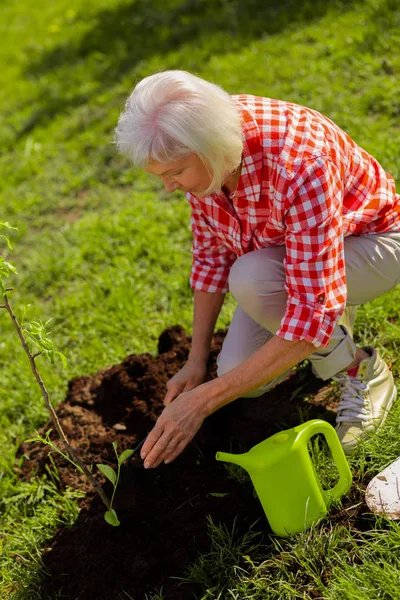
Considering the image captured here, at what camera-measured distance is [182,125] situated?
2105 mm

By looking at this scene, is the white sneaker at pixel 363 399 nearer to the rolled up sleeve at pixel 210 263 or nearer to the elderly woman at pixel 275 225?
the elderly woman at pixel 275 225

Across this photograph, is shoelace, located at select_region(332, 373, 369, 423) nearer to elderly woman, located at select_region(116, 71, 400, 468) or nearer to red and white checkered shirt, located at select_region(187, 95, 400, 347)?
elderly woman, located at select_region(116, 71, 400, 468)

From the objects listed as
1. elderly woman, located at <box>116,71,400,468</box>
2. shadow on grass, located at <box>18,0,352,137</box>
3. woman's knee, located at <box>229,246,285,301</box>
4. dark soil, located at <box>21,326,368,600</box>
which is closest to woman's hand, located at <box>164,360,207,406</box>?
elderly woman, located at <box>116,71,400,468</box>

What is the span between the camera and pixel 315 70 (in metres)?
5.11

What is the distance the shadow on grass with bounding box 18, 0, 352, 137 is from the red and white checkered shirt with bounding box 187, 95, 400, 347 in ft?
11.1

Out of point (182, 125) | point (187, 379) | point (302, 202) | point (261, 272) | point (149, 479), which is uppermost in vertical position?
point (182, 125)

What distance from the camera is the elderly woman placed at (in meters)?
2.17

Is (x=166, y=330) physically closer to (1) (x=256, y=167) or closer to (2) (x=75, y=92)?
(1) (x=256, y=167)

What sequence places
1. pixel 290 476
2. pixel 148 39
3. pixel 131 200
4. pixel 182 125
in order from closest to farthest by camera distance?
pixel 182 125, pixel 290 476, pixel 131 200, pixel 148 39

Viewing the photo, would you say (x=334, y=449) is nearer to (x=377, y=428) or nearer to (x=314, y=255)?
(x=377, y=428)

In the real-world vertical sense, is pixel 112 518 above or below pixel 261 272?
below

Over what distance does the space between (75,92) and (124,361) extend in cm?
393

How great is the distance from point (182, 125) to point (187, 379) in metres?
1.08

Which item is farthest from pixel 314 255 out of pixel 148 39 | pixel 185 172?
pixel 148 39
